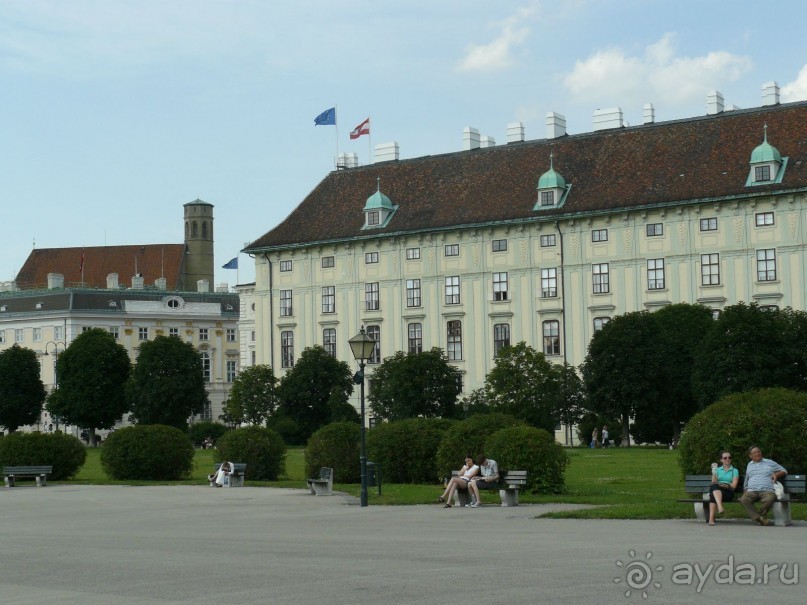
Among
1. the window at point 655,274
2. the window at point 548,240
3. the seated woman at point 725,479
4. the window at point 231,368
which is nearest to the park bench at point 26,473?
the seated woman at point 725,479

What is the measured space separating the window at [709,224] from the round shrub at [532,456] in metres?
50.0

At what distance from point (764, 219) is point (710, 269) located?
415 cm

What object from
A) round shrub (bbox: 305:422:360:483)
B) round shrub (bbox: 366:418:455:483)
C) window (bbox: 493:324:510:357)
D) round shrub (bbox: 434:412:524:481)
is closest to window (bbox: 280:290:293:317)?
window (bbox: 493:324:510:357)

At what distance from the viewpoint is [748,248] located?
3189 inches

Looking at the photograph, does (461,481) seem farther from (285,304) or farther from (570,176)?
(285,304)

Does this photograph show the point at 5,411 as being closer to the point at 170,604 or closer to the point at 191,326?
the point at 191,326

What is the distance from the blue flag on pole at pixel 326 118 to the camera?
9925 cm

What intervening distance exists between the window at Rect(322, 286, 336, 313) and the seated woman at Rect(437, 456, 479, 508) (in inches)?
2610

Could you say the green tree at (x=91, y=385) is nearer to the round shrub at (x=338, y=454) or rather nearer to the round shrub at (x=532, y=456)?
the round shrub at (x=338, y=454)

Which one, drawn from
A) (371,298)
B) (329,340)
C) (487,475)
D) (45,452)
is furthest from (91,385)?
(487,475)

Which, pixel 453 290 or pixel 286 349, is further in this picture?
pixel 286 349

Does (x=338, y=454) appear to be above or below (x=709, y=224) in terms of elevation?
below

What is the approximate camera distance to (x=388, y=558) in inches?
783

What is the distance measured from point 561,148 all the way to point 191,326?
71.4m
